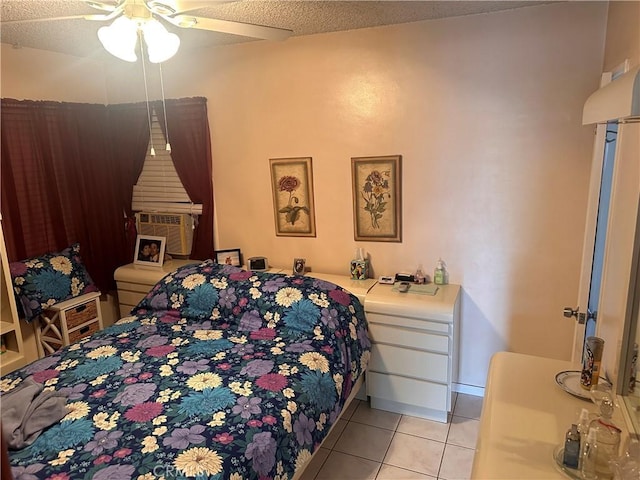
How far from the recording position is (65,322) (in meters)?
3.04

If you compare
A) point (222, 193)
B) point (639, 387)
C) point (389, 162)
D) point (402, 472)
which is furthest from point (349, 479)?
point (222, 193)

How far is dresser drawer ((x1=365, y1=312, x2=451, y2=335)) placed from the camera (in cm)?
252

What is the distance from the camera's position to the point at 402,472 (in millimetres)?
2307

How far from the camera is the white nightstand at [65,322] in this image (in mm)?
3051

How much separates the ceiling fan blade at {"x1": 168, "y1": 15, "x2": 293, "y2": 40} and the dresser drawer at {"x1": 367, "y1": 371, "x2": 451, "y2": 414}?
2.05 metres

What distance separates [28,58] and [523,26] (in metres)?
3.28

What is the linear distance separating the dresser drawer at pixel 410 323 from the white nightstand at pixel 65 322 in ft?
6.90

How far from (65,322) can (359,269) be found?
2.11 metres

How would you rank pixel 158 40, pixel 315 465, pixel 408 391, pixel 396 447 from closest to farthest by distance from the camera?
1. pixel 158 40
2. pixel 315 465
3. pixel 396 447
4. pixel 408 391

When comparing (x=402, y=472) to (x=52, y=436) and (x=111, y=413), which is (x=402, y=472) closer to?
(x=111, y=413)

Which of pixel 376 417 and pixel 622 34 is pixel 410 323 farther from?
pixel 622 34

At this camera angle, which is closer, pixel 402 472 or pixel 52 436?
pixel 52 436

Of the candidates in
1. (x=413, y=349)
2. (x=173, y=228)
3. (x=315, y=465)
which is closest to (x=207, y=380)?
(x=315, y=465)

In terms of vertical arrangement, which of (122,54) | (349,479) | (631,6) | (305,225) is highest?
(631,6)
